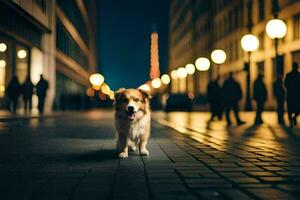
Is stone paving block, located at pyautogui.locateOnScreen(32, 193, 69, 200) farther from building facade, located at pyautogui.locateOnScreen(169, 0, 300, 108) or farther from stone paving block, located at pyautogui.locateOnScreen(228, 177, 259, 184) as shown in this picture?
building facade, located at pyautogui.locateOnScreen(169, 0, 300, 108)

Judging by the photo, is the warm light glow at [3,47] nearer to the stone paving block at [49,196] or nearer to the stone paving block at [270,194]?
the stone paving block at [49,196]

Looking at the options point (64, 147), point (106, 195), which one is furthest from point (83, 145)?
point (106, 195)

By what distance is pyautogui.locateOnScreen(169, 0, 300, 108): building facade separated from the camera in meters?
39.7

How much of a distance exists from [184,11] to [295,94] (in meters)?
74.7

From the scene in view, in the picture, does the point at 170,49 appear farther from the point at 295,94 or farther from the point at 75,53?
the point at 295,94

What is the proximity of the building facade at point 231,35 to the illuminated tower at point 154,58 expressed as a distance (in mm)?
18463

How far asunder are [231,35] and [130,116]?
1950 inches

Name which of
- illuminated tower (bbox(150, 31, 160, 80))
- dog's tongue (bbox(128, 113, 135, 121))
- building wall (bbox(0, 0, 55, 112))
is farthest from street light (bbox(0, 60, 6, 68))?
illuminated tower (bbox(150, 31, 160, 80))

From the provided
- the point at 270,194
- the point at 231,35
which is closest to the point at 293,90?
the point at 270,194

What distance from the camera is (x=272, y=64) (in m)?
43.3

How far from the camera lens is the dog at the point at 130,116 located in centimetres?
749

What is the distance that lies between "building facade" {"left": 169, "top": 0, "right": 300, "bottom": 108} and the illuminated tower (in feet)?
60.6

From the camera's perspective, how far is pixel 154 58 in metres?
124

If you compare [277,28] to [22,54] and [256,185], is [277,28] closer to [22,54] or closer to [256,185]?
[256,185]
